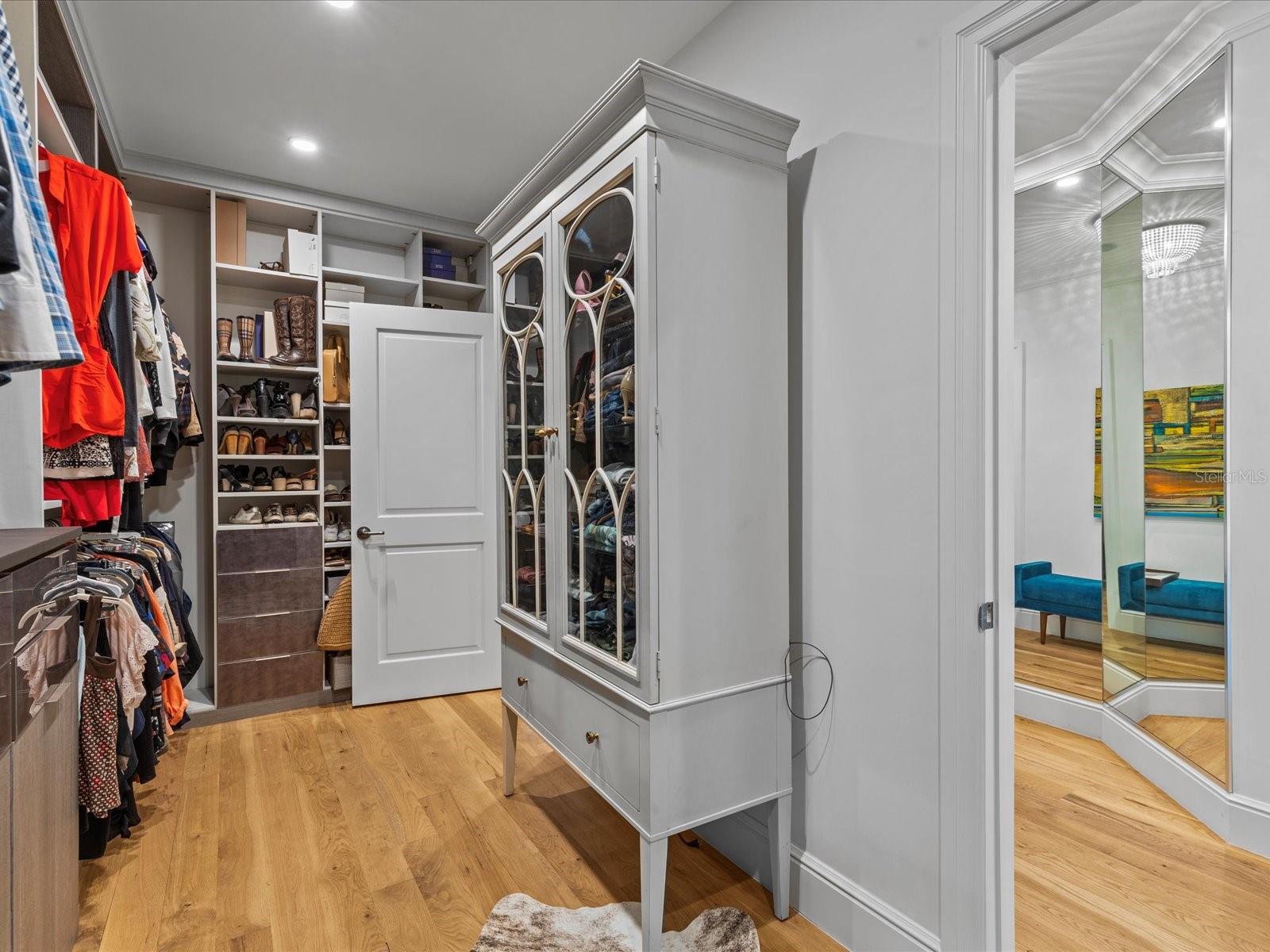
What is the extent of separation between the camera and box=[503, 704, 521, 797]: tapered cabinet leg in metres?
2.37

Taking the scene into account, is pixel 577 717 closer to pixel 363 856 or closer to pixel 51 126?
pixel 363 856

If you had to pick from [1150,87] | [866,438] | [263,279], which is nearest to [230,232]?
[263,279]

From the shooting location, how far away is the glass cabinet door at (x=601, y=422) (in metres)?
1.61

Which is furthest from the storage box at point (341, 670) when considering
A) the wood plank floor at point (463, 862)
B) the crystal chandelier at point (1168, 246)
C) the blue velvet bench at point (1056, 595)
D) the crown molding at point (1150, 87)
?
the crystal chandelier at point (1168, 246)

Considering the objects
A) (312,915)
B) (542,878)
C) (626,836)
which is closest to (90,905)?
(312,915)

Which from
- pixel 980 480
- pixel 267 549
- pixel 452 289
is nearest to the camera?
pixel 980 480

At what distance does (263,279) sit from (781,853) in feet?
11.4

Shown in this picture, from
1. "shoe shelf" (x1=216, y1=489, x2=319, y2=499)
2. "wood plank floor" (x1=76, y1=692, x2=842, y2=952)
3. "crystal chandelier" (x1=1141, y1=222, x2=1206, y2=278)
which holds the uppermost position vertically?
"crystal chandelier" (x1=1141, y1=222, x2=1206, y2=278)

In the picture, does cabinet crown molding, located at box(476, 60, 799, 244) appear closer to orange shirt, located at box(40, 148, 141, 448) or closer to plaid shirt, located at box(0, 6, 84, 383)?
plaid shirt, located at box(0, 6, 84, 383)

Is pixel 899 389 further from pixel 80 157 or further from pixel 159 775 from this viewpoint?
pixel 159 775

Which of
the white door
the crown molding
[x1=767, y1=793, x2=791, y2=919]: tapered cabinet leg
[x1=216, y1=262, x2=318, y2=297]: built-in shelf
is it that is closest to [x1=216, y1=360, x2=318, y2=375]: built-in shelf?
the white door

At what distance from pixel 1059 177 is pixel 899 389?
2.39 m

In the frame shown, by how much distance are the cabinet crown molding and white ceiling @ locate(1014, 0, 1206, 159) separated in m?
0.85

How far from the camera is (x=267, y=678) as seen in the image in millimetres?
3248
